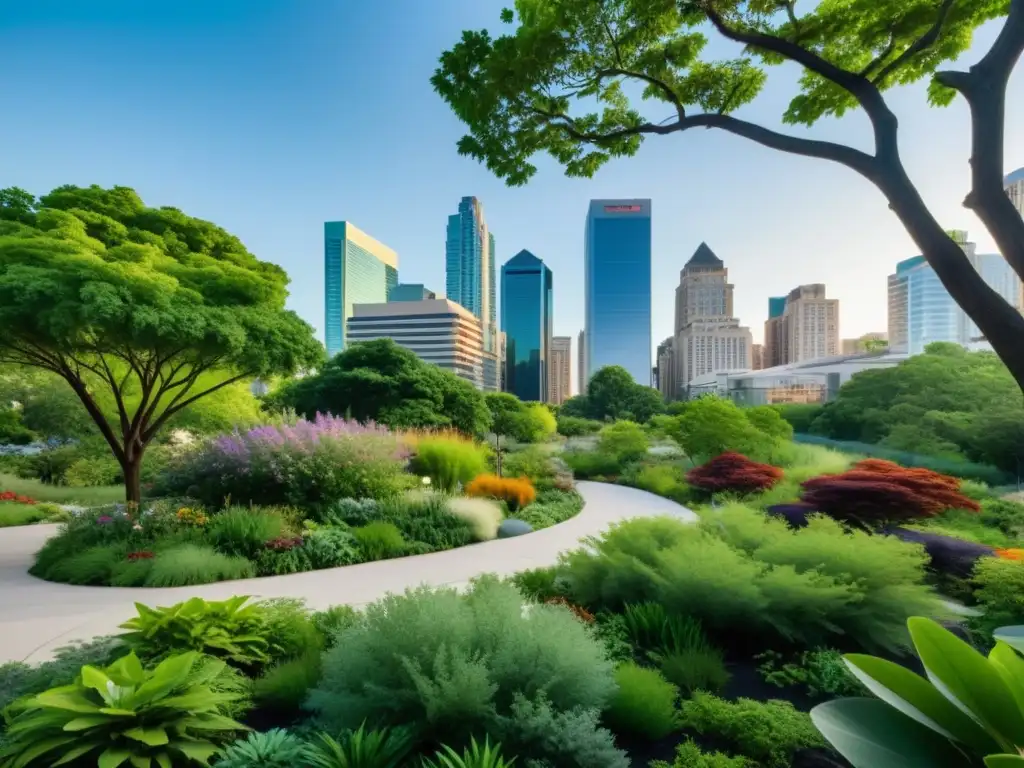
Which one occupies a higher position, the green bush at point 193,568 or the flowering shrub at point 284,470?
the flowering shrub at point 284,470

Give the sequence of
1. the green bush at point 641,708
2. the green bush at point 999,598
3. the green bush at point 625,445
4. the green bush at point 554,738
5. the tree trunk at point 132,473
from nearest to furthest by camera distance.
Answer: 1. the green bush at point 554,738
2. the green bush at point 641,708
3. the green bush at point 999,598
4. the tree trunk at point 132,473
5. the green bush at point 625,445

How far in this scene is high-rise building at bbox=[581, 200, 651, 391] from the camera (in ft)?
321

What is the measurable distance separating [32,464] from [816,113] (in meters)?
17.2

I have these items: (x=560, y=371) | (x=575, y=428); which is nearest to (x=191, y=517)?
(x=575, y=428)

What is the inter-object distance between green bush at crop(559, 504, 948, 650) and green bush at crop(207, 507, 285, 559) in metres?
3.51

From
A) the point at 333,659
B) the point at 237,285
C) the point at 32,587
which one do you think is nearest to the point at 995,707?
the point at 333,659

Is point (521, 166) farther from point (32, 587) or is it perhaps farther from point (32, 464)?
point (32, 464)

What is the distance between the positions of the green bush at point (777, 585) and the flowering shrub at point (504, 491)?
4306mm

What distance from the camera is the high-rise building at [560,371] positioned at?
123 meters

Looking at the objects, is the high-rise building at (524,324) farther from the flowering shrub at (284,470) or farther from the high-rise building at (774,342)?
the flowering shrub at (284,470)

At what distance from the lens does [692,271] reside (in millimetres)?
83875

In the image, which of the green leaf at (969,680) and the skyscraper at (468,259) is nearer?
the green leaf at (969,680)

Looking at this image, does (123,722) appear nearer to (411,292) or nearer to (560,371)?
(411,292)

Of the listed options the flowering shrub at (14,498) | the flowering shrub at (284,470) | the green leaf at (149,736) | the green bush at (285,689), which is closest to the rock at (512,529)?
the flowering shrub at (284,470)
